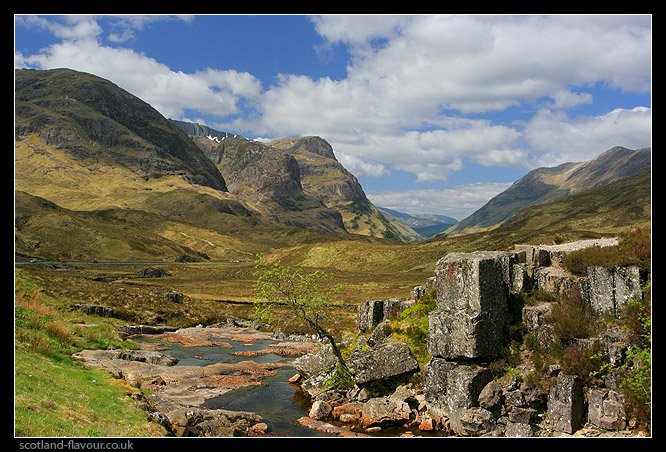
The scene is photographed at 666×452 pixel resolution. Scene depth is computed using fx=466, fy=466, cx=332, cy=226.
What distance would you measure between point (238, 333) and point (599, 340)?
48896 mm

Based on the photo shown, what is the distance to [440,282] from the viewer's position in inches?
997

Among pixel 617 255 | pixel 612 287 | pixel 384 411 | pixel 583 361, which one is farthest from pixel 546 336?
pixel 384 411

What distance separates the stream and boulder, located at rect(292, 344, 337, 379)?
1349 millimetres

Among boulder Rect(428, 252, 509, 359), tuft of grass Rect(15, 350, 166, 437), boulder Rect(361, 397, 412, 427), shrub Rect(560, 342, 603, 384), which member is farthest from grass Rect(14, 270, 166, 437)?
shrub Rect(560, 342, 603, 384)

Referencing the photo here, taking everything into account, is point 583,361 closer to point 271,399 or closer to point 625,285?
point 625,285

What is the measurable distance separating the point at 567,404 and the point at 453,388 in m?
5.22

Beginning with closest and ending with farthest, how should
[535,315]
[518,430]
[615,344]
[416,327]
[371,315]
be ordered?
[615,344]
[518,430]
[535,315]
[416,327]
[371,315]

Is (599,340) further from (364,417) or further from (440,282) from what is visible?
(364,417)

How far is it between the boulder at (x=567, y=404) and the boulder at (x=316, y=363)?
1535 centimetres

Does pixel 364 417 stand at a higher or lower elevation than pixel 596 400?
lower

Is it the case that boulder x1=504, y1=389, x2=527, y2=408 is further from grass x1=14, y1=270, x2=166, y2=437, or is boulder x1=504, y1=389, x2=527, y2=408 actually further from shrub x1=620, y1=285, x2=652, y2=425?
grass x1=14, y1=270, x2=166, y2=437

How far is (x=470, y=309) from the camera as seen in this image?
23.6 metres

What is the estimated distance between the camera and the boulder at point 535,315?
23859 millimetres
